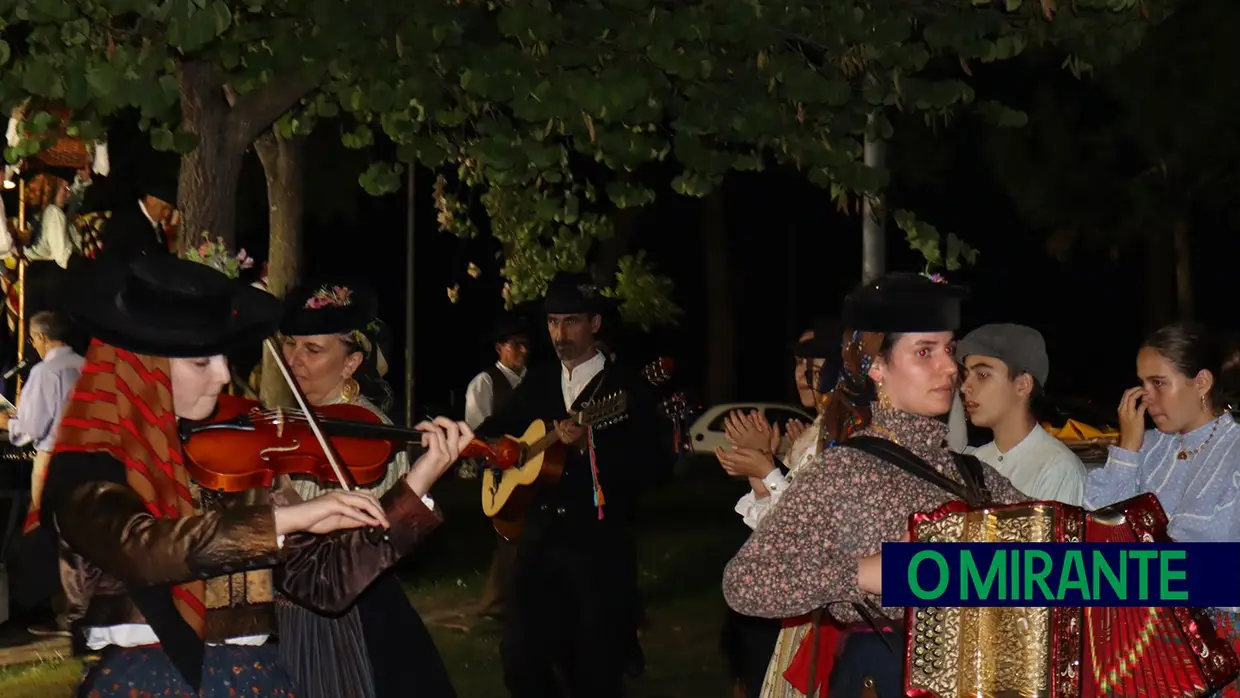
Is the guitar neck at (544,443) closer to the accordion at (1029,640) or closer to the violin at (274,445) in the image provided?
the violin at (274,445)

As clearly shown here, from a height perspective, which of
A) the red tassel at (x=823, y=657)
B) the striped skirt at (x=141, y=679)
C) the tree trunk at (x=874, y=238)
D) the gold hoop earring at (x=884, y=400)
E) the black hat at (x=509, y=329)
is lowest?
the red tassel at (x=823, y=657)

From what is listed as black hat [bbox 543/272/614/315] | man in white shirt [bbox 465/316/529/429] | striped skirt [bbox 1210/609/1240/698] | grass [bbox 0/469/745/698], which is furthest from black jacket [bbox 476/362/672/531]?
striped skirt [bbox 1210/609/1240/698]

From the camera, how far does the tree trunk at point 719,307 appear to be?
3991cm

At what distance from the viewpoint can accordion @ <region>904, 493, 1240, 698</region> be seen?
4625 millimetres

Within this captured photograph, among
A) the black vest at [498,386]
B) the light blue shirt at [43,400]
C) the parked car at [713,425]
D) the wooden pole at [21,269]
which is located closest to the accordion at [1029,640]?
the light blue shirt at [43,400]

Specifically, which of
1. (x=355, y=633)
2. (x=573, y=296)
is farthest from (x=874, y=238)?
(x=355, y=633)

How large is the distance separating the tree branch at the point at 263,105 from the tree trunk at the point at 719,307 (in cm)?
2884

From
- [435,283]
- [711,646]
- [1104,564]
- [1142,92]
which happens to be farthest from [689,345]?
[1104,564]

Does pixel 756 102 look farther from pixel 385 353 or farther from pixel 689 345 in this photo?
pixel 689 345

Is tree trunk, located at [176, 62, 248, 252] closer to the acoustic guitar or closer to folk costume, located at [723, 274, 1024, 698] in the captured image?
the acoustic guitar

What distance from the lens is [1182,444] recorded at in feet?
22.4

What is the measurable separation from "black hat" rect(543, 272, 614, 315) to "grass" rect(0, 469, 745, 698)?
7.78 ft

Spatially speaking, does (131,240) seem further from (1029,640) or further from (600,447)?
(600,447)

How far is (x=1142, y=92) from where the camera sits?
29.7 meters
